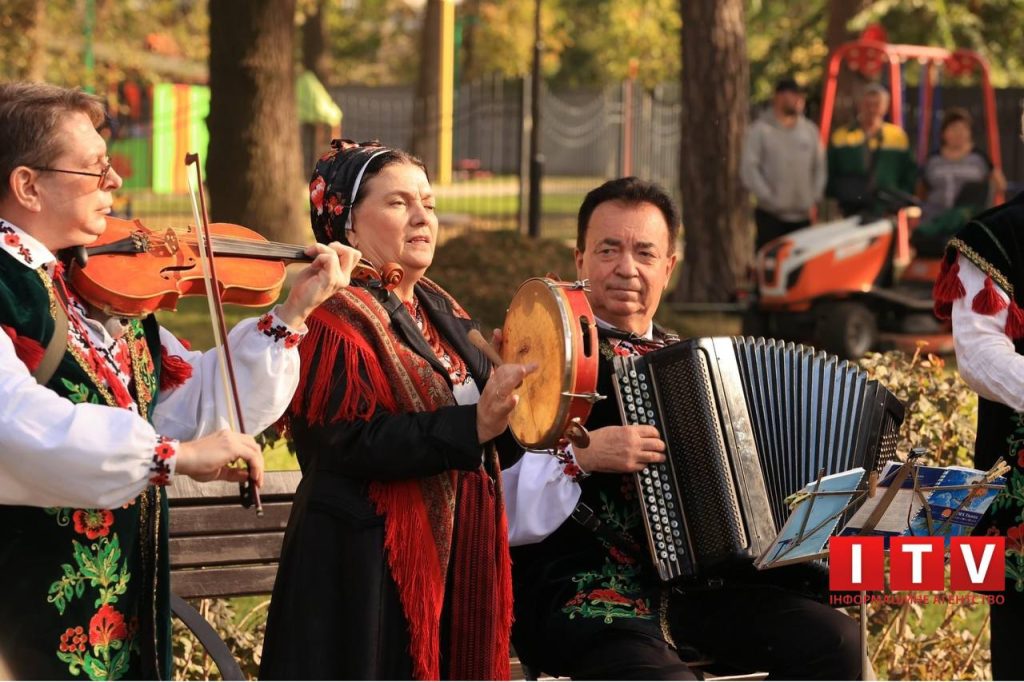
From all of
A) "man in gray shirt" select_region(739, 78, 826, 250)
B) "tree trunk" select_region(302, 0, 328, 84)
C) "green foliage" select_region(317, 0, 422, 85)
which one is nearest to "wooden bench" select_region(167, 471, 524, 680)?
"man in gray shirt" select_region(739, 78, 826, 250)

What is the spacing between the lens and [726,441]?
3498 mm

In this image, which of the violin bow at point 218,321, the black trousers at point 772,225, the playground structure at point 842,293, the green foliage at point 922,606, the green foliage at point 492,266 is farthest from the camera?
the black trousers at point 772,225

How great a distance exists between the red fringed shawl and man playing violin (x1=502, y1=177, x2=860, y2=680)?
0.23m

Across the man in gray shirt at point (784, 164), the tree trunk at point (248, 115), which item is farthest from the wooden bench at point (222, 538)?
the man in gray shirt at point (784, 164)

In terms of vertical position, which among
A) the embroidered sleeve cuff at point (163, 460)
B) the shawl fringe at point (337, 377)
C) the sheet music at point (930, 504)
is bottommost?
the sheet music at point (930, 504)

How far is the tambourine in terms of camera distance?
10.2ft

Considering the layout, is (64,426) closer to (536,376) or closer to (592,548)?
(536,376)

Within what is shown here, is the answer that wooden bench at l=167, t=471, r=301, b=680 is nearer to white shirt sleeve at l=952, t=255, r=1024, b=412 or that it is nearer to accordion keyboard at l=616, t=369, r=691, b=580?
accordion keyboard at l=616, t=369, r=691, b=580

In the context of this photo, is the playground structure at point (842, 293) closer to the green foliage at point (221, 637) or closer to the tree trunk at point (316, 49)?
the green foliage at point (221, 637)

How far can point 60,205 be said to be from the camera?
2902 mm

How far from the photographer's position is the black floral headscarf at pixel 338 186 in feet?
11.4

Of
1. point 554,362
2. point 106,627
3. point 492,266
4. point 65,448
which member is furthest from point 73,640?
point 492,266

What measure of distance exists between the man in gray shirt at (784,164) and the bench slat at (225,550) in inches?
336

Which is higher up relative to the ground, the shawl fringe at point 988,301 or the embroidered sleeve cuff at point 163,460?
the shawl fringe at point 988,301
